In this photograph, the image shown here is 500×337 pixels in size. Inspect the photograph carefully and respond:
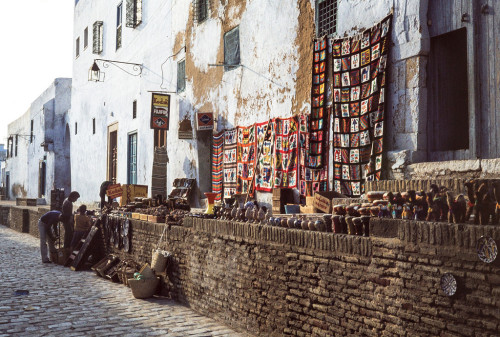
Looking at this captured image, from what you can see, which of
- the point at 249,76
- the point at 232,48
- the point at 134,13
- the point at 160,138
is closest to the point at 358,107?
the point at 249,76

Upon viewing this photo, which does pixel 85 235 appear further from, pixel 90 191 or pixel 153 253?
pixel 90 191

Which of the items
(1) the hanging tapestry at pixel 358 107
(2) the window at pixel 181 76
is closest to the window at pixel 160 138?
(2) the window at pixel 181 76

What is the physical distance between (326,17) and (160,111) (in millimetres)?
7042

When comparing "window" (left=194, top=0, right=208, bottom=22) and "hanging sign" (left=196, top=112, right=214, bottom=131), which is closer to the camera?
"hanging sign" (left=196, top=112, right=214, bottom=131)

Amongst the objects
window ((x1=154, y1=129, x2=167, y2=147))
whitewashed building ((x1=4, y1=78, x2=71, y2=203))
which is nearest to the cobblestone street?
window ((x1=154, y1=129, x2=167, y2=147))

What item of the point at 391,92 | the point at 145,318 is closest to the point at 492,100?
the point at 391,92

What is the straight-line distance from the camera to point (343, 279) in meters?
4.75

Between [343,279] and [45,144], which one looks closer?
[343,279]

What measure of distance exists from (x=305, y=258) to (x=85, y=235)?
849cm

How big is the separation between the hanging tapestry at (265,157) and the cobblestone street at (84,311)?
3623mm

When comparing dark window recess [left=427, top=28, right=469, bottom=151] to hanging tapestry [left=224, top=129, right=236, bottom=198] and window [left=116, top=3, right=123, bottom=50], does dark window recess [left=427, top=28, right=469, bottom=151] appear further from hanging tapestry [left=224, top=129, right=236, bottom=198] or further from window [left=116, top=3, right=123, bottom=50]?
window [left=116, top=3, right=123, bottom=50]

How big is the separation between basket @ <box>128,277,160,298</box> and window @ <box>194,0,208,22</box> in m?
8.25

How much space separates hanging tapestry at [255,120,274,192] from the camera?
10.8 m

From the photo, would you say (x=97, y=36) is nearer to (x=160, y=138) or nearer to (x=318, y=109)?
(x=160, y=138)
